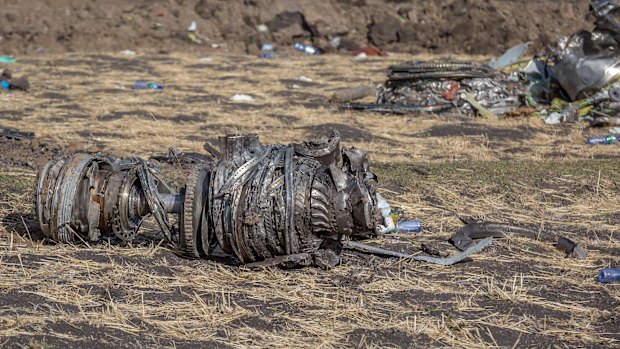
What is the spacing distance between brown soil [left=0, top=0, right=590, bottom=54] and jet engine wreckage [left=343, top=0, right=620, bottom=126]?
266 inches

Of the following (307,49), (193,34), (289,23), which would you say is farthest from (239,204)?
(289,23)

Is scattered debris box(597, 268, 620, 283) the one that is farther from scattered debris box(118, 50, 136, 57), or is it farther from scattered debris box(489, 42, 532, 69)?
scattered debris box(118, 50, 136, 57)

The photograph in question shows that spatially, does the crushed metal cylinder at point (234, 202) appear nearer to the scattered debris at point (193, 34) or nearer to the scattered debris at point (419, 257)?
the scattered debris at point (419, 257)

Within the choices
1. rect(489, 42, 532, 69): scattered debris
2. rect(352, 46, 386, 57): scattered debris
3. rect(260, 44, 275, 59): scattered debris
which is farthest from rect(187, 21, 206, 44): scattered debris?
rect(489, 42, 532, 69): scattered debris

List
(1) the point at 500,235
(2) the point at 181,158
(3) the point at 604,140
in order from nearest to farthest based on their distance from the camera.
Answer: (1) the point at 500,235 → (2) the point at 181,158 → (3) the point at 604,140

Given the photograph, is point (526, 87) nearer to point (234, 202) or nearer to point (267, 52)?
point (234, 202)

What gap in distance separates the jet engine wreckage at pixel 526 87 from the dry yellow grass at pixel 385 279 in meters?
1.43

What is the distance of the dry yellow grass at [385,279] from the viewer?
379 centimetres

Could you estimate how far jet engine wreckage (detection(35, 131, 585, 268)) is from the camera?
14.2ft

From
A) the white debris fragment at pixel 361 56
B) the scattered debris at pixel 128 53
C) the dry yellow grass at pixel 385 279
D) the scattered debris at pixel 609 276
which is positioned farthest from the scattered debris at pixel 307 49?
the scattered debris at pixel 609 276

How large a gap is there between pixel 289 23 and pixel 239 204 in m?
14.3

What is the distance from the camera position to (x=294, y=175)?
4.38 meters

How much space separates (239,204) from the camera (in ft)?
14.3

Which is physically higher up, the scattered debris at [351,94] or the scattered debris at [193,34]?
the scattered debris at [193,34]
